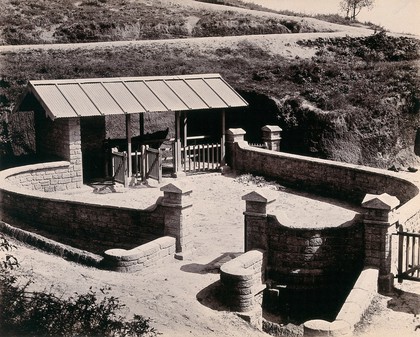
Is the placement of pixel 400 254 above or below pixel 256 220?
below

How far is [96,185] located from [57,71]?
1005cm

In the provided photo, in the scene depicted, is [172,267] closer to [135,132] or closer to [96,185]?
[96,185]

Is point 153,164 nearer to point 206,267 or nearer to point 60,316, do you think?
point 206,267

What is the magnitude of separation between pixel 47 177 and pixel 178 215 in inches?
257

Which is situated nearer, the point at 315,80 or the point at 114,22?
the point at 315,80

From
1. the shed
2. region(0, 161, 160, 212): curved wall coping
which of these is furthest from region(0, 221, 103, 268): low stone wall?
the shed

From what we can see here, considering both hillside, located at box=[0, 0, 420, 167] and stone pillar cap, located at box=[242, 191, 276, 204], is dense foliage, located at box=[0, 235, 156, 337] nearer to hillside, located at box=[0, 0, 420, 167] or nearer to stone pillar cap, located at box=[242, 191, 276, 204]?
stone pillar cap, located at box=[242, 191, 276, 204]

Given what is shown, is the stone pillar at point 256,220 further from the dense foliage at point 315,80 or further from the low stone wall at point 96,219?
the dense foliage at point 315,80

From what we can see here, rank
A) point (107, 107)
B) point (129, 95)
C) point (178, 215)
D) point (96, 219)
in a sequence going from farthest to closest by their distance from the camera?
point (129, 95)
point (107, 107)
point (96, 219)
point (178, 215)

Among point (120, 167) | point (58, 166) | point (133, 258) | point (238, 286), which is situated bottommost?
point (238, 286)

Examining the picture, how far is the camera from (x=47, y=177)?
18656 millimetres

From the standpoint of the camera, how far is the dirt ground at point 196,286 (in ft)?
34.5

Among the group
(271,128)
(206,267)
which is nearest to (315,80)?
(271,128)

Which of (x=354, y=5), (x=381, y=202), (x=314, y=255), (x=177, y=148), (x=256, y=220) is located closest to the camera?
(x=381, y=202)
